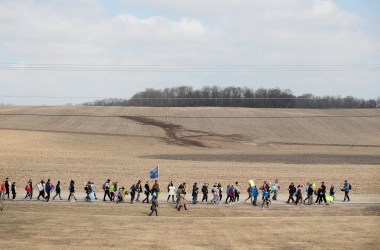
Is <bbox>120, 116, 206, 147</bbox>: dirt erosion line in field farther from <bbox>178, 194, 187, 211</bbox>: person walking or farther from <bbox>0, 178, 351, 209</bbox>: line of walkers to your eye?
<bbox>178, 194, 187, 211</bbox>: person walking

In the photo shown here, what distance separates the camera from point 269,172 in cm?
4106

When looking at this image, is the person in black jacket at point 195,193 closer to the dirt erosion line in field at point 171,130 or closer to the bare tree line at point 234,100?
the dirt erosion line in field at point 171,130

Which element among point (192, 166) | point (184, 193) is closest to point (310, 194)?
point (184, 193)

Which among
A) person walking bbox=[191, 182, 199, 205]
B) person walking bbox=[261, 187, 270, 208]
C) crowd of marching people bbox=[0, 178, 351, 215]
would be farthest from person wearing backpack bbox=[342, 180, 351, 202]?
person walking bbox=[191, 182, 199, 205]

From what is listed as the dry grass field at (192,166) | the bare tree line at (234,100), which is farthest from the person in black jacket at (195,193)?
the bare tree line at (234,100)

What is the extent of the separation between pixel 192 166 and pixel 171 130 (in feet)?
92.1

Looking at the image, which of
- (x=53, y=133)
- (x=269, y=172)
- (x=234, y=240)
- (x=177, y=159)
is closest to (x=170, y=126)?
(x=53, y=133)

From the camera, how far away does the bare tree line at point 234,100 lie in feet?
514

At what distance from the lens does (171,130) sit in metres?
71.4

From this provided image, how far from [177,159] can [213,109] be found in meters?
45.5

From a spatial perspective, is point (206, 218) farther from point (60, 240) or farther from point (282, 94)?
point (282, 94)

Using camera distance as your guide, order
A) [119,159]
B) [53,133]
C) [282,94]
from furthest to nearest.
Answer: [282,94], [53,133], [119,159]

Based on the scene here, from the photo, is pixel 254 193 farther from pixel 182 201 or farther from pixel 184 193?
pixel 182 201

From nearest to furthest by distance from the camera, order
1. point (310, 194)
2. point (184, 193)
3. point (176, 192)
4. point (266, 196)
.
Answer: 1. point (266, 196)
2. point (184, 193)
3. point (310, 194)
4. point (176, 192)
